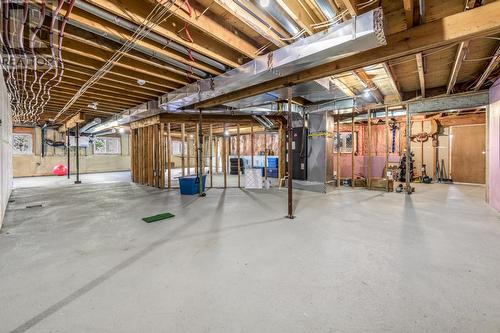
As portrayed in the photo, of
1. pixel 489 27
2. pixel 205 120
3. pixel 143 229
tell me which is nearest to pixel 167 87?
pixel 205 120

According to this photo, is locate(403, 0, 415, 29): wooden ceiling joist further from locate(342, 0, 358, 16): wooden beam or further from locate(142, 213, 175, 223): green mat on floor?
locate(142, 213, 175, 223): green mat on floor

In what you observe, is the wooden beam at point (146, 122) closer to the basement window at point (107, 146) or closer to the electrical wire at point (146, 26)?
the electrical wire at point (146, 26)

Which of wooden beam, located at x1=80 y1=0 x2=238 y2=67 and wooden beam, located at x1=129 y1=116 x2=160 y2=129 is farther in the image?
wooden beam, located at x1=129 y1=116 x2=160 y2=129

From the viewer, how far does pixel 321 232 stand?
309 cm

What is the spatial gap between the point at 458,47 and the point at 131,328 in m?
5.09

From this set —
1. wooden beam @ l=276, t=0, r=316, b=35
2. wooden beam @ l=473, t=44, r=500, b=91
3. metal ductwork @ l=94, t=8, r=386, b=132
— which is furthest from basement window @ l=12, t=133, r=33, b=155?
wooden beam @ l=473, t=44, r=500, b=91

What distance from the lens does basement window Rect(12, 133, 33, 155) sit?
33.6ft

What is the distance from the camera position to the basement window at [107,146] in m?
12.7

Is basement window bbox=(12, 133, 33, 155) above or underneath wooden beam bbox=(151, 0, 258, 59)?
underneath

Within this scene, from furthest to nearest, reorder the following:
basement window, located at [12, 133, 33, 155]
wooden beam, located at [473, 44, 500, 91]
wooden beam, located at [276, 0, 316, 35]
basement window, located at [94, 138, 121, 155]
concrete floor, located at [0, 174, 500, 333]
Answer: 1. basement window, located at [94, 138, 121, 155]
2. basement window, located at [12, 133, 33, 155]
3. wooden beam, located at [473, 44, 500, 91]
4. wooden beam, located at [276, 0, 316, 35]
5. concrete floor, located at [0, 174, 500, 333]

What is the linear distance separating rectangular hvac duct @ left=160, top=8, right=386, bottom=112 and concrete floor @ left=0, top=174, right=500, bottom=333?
218 centimetres

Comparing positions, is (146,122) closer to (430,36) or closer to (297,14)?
(297,14)

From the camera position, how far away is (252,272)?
2.06 m

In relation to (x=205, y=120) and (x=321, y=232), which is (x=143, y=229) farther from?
(x=205, y=120)
